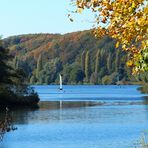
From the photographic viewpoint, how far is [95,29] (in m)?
9.33

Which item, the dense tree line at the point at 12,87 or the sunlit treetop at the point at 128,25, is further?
the dense tree line at the point at 12,87

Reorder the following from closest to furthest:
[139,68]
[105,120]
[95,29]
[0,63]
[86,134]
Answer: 1. [139,68]
2. [95,29]
3. [86,134]
4. [105,120]
5. [0,63]

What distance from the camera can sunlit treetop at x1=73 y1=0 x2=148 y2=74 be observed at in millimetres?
8328

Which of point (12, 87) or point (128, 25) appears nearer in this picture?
point (128, 25)

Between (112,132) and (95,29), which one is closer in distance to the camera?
(95,29)

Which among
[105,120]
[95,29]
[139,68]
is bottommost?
[105,120]

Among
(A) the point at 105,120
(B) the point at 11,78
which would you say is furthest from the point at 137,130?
(B) the point at 11,78

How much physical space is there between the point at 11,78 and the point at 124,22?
6801cm

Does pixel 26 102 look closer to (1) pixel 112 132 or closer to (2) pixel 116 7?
(1) pixel 112 132

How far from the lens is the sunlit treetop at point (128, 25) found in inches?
328

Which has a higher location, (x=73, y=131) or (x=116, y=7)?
(x=116, y=7)

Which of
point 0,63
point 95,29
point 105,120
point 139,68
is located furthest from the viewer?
point 0,63

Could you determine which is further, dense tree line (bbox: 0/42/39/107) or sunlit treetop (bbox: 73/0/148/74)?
dense tree line (bbox: 0/42/39/107)

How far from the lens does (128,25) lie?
855cm
